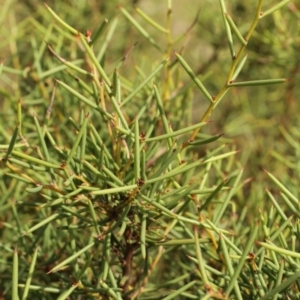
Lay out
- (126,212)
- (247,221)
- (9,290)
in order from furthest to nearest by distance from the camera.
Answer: (247,221)
(9,290)
(126,212)

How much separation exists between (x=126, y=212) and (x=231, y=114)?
691 mm

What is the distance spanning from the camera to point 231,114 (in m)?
1.06

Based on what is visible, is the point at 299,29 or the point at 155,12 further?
the point at 155,12

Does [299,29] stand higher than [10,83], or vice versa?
[299,29]

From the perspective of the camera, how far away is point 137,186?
15.3 inches

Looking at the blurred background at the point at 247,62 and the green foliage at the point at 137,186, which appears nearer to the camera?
the green foliage at the point at 137,186

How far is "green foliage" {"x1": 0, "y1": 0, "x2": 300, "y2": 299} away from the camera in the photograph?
40 centimetres

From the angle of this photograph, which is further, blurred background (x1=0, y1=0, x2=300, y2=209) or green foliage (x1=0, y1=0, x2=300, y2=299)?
blurred background (x1=0, y1=0, x2=300, y2=209)

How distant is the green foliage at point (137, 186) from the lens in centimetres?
40

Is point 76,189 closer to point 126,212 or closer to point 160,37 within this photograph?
point 126,212

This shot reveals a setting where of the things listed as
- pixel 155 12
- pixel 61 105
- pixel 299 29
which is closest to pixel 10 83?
pixel 61 105

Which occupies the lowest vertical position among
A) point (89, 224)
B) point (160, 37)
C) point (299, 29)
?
point (160, 37)

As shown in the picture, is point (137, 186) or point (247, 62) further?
point (247, 62)

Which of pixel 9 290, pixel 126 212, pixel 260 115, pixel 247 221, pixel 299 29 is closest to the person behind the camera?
pixel 126 212
